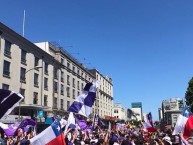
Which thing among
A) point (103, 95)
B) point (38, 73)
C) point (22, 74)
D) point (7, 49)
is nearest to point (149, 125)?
point (7, 49)

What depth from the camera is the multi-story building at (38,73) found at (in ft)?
127

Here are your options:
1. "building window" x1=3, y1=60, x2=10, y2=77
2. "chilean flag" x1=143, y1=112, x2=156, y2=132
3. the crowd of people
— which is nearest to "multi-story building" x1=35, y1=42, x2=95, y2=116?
"building window" x1=3, y1=60, x2=10, y2=77

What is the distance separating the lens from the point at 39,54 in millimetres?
46969

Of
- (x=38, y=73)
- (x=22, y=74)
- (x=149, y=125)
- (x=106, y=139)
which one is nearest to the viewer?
(x=106, y=139)

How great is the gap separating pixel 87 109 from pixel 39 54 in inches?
1283

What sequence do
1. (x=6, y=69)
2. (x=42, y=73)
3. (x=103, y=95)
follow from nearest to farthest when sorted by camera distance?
(x=6, y=69)
(x=42, y=73)
(x=103, y=95)

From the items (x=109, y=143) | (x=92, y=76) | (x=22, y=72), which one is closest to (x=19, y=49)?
(x=22, y=72)

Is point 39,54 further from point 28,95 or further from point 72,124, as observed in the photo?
point 72,124

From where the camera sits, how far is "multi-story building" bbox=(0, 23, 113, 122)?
38.7 metres

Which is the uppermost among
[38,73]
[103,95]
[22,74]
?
[38,73]

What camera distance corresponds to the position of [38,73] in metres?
46.7

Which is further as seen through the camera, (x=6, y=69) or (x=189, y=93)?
(x=189, y=93)

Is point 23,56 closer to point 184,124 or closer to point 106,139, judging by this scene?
point 184,124

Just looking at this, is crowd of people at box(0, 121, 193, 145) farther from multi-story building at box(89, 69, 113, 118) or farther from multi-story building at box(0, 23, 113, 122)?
multi-story building at box(89, 69, 113, 118)
